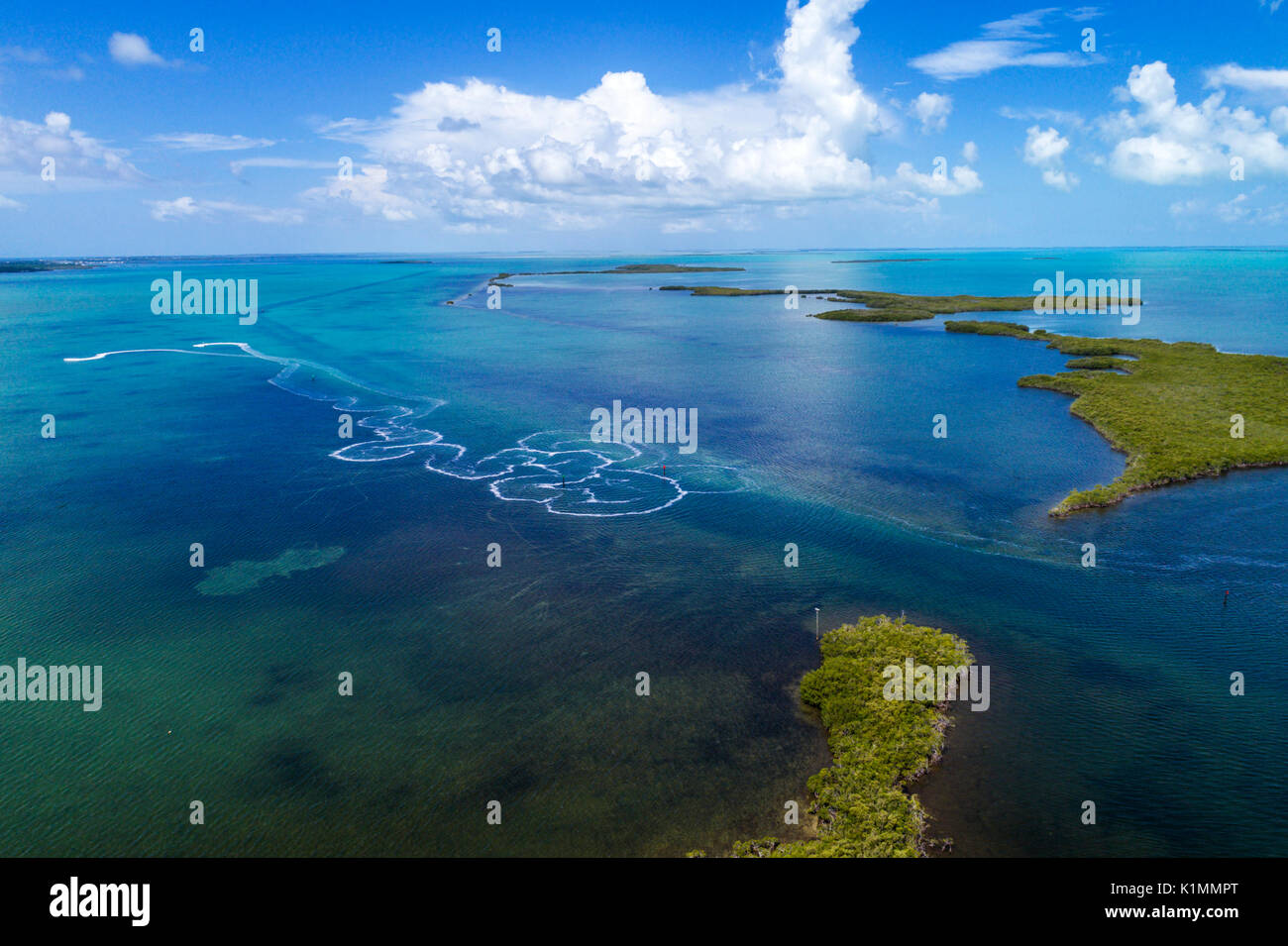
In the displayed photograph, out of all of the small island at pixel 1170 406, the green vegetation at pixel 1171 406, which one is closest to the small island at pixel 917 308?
the small island at pixel 1170 406

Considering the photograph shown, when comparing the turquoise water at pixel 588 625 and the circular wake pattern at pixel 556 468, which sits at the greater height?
the circular wake pattern at pixel 556 468

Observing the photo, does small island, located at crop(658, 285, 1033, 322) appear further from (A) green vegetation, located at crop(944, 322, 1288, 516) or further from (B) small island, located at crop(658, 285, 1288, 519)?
(A) green vegetation, located at crop(944, 322, 1288, 516)

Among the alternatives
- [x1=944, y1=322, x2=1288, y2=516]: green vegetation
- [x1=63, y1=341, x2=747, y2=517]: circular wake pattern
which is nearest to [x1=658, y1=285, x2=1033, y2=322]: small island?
[x1=944, y1=322, x2=1288, y2=516]: green vegetation

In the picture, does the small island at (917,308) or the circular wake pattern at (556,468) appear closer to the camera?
the circular wake pattern at (556,468)

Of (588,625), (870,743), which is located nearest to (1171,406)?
(870,743)

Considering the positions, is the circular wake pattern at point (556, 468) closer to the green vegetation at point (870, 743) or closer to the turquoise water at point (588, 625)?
the turquoise water at point (588, 625)

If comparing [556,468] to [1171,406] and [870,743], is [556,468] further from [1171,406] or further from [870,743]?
[1171,406]

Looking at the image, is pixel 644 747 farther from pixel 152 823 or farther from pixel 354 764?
pixel 152 823

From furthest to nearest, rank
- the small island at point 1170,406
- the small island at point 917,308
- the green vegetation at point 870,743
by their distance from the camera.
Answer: the small island at point 917,308 → the small island at point 1170,406 → the green vegetation at point 870,743
